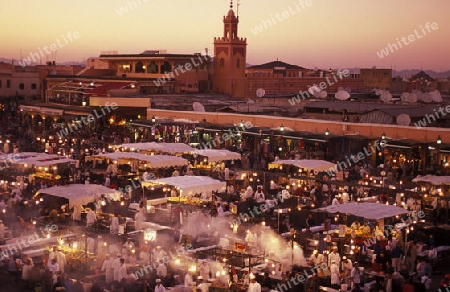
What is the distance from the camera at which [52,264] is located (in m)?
13.9

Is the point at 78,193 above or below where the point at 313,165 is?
below

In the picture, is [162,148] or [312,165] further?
[162,148]

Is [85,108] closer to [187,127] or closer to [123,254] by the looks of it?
[187,127]

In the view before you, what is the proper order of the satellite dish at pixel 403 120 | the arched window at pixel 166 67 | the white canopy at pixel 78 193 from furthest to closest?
the arched window at pixel 166 67 < the satellite dish at pixel 403 120 < the white canopy at pixel 78 193

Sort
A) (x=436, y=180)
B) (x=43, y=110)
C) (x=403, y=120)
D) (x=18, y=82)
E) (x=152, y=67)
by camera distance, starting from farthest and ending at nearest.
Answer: (x=18, y=82)
(x=152, y=67)
(x=43, y=110)
(x=403, y=120)
(x=436, y=180)

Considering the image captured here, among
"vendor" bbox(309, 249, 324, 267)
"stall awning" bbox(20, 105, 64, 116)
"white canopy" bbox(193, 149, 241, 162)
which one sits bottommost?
"vendor" bbox(309, 249, 324, 267)

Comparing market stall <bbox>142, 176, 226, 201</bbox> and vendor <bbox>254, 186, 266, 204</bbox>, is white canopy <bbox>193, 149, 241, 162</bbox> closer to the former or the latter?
vendor <bbox>254, 186, 266, 204</bbox>

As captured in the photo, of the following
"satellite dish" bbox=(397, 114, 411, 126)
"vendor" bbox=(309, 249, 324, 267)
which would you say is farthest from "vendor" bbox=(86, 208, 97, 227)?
"satellite dish" bbox=(397, 114, 411, 126)

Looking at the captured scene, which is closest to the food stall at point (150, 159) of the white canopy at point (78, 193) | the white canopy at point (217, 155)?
the white canopy at point (217, 155)

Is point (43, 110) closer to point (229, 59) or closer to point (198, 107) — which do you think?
point (198, 107)

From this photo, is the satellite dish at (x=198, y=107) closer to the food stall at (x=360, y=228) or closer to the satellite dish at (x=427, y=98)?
the satellite dish at (x=427, y=98)

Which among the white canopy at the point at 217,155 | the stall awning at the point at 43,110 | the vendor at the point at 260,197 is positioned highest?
the stall awning at the point at 43,110

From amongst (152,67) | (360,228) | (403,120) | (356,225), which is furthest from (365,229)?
(152,67)

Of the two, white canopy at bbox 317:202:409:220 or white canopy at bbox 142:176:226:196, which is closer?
white canopy at bbox 317:202:409:220
